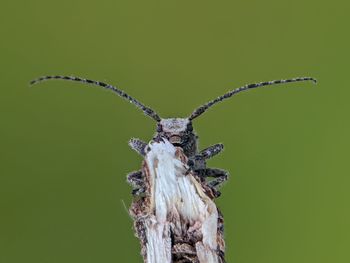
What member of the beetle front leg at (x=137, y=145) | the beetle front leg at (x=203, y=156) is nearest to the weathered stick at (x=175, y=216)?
the beetle front leg at (x=203, y=156)

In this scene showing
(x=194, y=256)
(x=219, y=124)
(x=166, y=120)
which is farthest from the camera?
(x=219, y=124)

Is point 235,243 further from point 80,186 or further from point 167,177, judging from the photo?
point 167,177

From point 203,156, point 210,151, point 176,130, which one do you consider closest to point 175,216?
point 176,130

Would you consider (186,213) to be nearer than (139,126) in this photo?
Yes

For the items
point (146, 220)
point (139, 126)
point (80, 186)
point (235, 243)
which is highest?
point (139, 126)

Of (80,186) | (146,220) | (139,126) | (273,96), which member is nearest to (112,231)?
(80,186)

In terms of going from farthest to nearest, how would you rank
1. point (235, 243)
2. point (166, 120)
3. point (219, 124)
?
point (219, 124), point (235, 243), point (166, 120)

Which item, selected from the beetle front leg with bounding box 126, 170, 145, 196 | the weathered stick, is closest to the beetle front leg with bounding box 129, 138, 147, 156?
the beetle front leg with bounding box 126, 170, 145, 196

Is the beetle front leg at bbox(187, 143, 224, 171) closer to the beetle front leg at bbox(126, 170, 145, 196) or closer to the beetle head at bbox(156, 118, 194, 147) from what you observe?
the beetle head at bbox(156, 118, 194, 147)

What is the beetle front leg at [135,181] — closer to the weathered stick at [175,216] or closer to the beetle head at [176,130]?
the beetle head at [176,130]
